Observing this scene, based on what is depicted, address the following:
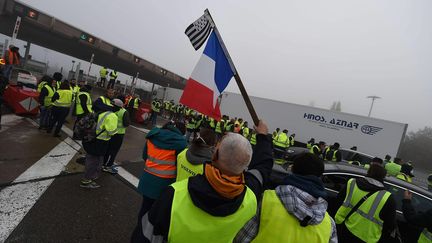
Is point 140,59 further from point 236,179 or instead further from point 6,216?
point 236,179

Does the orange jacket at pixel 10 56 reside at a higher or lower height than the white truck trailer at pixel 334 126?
lower

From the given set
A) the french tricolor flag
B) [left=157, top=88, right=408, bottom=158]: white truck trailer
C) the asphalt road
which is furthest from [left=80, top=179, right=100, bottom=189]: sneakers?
[left=157, top=88, right=408, bottom=158]: white truck trailer

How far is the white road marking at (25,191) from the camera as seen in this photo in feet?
12.2

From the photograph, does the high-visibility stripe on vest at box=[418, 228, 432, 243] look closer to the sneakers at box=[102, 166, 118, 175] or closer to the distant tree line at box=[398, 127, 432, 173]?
the sneakers at box=[102, 166, 118, 175]

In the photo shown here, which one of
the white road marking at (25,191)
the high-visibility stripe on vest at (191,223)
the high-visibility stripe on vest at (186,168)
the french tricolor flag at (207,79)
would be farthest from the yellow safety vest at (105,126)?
the high-visibility stripe on vest at (191,223)

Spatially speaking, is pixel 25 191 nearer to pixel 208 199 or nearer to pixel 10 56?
pixel 208 199

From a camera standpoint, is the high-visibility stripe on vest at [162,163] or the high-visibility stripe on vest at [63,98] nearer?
the high-visibility stripe on vest at [162,163]

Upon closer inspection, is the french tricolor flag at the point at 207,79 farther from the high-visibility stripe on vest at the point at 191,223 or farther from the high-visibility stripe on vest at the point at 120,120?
the high-visibility stripe on vest at the point at 120,120

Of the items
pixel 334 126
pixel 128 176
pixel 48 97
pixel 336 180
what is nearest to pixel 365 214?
pixel 336 180

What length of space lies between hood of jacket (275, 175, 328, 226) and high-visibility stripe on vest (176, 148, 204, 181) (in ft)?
3.56

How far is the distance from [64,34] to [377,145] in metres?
23.3

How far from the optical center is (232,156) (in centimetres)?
182

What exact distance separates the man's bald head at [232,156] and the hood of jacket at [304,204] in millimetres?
443

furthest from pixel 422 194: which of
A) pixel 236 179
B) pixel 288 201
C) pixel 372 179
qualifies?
pixel 236 179
